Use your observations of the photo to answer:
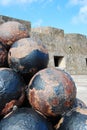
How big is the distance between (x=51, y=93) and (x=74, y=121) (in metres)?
0.29

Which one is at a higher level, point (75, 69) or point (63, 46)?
point (63, 46)

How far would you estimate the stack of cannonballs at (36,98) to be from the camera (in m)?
2.29

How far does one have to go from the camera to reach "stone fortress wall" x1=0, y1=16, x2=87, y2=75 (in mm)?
17070

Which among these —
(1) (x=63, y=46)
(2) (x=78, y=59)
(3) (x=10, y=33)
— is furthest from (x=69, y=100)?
(2) (x=78, y=59)

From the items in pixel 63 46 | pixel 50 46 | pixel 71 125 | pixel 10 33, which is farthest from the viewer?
pixel 63 46

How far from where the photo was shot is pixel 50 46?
1719 centimetres

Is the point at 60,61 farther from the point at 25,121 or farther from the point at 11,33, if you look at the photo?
the point at 25,121

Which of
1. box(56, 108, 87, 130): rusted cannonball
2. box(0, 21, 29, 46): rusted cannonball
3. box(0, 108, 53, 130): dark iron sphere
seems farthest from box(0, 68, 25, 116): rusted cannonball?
box(0, 21, 29, 46): rusted cannonball

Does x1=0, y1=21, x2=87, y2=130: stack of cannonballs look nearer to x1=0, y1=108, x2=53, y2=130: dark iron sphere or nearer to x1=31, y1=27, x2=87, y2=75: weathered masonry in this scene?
x1=0, y1=108, x2=53, y2=130: dark iron sphere

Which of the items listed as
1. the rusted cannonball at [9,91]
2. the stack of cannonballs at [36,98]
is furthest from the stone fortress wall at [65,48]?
the rusted cannonball at [9,91]

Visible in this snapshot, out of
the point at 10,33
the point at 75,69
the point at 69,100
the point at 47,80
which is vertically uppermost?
the point at 10,33

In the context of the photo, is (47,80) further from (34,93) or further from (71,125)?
(71,125)

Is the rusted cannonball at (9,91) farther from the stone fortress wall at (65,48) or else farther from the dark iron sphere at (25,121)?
the stone fortress wall at (65,48)

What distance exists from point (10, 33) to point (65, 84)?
874mm
